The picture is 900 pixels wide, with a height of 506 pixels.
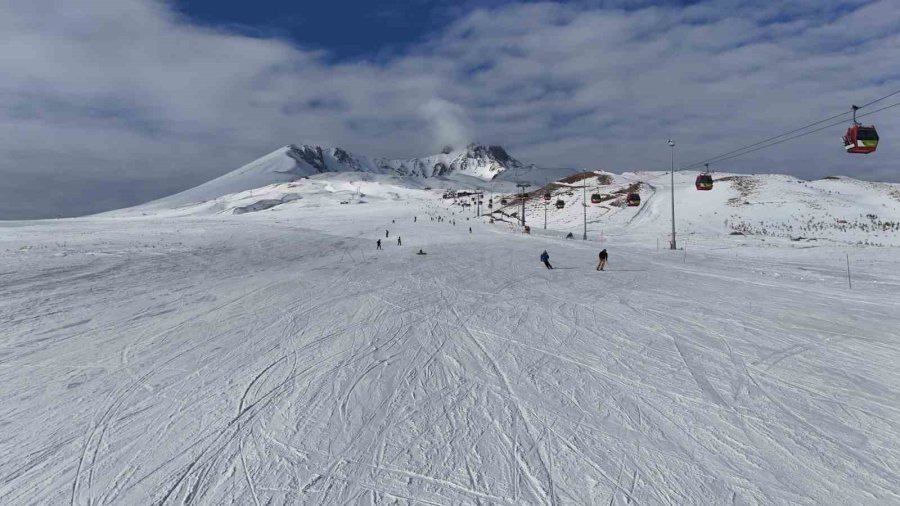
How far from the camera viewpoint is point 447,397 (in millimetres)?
6070

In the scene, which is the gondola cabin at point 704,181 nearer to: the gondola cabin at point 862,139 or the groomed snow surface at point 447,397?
the gondola cabin at point 862,139

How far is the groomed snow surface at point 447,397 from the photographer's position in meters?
4.25

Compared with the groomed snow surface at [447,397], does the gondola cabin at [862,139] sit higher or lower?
higher

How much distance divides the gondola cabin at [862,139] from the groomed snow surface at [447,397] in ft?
19.3

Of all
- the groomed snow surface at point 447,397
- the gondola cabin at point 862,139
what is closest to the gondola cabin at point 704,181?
the gondola cabin at point 862,139

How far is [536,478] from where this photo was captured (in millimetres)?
4285

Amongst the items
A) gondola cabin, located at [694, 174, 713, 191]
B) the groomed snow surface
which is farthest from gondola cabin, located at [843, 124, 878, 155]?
gondola cabin, located at [694, 174, 713, 191]

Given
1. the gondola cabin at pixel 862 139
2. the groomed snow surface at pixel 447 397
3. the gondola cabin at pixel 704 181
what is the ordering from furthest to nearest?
the gondola cabin at pixel 704 181
the gondola cabin at pixel 862 139
the groomed snow surface at pixel 447 397

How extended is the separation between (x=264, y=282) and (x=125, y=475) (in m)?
12.3

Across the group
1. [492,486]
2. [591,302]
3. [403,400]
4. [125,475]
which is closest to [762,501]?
[492,486]

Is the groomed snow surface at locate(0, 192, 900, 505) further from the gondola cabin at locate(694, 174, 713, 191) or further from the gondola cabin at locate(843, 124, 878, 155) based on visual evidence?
the gondola cabin at locate(694, 174, 713, 191)

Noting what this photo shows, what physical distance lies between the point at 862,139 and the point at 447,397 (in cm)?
1907

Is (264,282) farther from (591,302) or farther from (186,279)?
(591,302)

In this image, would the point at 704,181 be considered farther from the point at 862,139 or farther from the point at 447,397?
the point at 447,397
